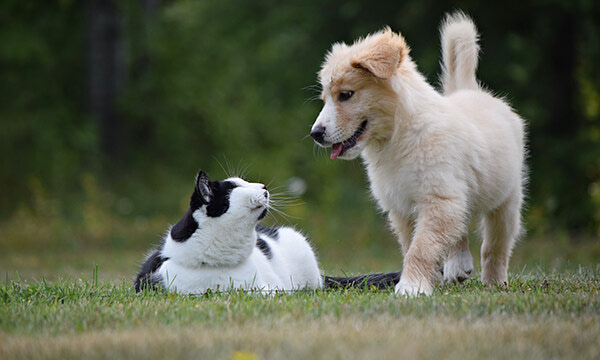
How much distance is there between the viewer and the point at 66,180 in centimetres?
1420

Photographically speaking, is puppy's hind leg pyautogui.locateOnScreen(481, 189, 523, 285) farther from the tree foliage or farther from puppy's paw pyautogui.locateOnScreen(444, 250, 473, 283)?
the tree foliage

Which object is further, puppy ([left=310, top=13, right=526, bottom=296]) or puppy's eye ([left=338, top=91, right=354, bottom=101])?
puppy's eye ([left=338, top=91, right=354, bottom=101])

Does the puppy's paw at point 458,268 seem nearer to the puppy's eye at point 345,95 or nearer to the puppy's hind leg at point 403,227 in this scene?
the puppy's hind leg at point 403,227

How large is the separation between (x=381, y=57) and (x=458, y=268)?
5.49 ft

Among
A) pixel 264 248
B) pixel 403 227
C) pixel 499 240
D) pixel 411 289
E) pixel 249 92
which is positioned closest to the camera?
pixel 411 289

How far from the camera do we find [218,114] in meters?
16.2

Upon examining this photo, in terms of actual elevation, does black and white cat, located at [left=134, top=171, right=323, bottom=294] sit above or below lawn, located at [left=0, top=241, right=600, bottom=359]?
above

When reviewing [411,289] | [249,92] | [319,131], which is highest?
[249,92]

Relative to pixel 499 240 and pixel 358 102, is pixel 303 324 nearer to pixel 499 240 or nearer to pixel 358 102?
pixel 358 102

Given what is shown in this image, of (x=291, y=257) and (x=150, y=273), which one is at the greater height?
(x=291, y=257)

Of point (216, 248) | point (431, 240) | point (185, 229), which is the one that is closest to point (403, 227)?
point (431, 240)

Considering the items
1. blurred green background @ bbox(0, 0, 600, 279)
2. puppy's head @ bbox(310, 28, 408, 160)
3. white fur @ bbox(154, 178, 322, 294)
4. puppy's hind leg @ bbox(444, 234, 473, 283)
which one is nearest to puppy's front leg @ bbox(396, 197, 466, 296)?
puppy's hind leg @ bbox(444, 234, 473, 283)

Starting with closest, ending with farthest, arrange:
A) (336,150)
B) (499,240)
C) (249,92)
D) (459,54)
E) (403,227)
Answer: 1. (336,150)
2. (403,227)
3. (499,240)
4. (459,54)
5. (249,92)

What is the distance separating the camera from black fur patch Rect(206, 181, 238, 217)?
4.85m
